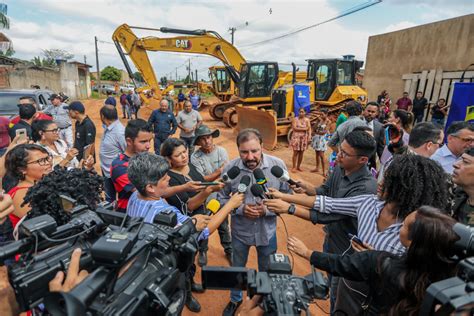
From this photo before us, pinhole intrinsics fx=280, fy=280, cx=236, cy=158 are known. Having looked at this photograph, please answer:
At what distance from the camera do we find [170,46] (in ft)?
39.5

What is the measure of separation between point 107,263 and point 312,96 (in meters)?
11.5

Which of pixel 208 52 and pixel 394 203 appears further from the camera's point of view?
pixel 208 52

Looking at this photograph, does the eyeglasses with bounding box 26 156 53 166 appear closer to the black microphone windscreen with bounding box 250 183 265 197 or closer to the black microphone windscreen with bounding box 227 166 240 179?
the black microphone windscreen with bounding box 227 166 240 179

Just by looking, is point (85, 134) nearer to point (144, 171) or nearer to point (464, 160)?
point (144, 171)

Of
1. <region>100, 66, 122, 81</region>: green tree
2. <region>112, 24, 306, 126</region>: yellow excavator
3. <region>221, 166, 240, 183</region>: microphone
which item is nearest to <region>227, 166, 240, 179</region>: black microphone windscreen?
<region>221, 166, 240, 183</region>: microphone

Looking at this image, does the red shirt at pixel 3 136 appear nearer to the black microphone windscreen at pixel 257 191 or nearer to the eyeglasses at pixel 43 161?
the eyeglasses at pixel 43 161

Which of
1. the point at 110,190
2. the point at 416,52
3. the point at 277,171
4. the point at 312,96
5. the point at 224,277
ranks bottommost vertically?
the point at 110,190

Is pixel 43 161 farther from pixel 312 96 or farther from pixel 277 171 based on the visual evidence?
pixel 312 96

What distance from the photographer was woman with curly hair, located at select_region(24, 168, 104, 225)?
1.69 metres

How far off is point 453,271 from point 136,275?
133 cm

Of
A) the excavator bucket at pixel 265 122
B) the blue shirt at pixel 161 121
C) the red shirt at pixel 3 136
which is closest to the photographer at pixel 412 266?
the red shirt at pixel 3 136

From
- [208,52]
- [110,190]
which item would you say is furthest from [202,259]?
[208,52]

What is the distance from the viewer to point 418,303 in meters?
1.21

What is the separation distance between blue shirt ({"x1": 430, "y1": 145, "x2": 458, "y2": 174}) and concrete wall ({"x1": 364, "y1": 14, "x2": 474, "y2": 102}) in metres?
11.3
